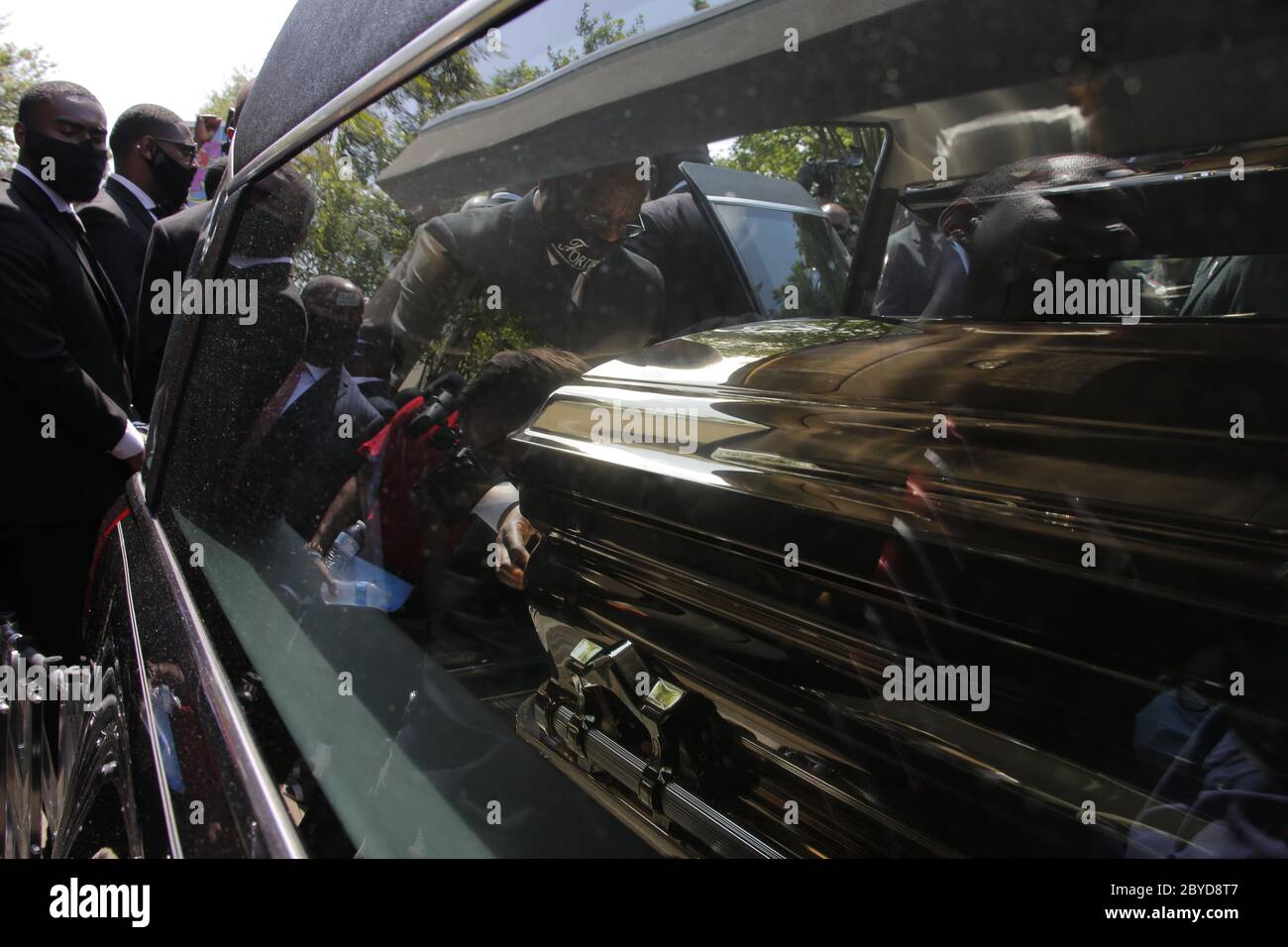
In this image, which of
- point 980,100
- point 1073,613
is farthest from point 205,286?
point 1073,613

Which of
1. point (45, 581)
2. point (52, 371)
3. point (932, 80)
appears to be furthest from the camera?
point (45, 581)

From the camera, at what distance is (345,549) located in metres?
1.29

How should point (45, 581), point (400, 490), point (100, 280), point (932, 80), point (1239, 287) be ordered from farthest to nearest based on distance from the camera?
1. point (100, 280)
2. point (45, 581)
3. point (400, 490)
4. point (1239, 287)
5. point (932, 80)

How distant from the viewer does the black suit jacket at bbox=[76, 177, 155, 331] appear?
4.09 m

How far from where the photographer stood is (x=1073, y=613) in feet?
3.03

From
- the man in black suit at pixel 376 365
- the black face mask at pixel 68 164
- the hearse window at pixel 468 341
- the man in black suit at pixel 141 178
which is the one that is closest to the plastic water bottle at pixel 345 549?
the hearse window at pixel 468 341

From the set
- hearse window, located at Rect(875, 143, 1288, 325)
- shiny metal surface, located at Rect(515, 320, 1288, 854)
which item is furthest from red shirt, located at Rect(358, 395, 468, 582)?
hearse window, located at Rect(875, 143, 1288, 325)

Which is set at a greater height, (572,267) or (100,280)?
(100,280)

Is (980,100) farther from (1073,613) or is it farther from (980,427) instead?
(1073,613)

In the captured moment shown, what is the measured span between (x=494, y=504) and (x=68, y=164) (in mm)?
3549

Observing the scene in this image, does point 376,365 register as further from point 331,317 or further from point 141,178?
point 141,178

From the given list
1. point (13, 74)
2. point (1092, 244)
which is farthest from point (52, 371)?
point (13, 74)

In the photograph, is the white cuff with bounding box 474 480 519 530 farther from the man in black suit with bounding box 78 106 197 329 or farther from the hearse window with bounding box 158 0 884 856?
the man in black suit with bounding box 78 106 197 329
